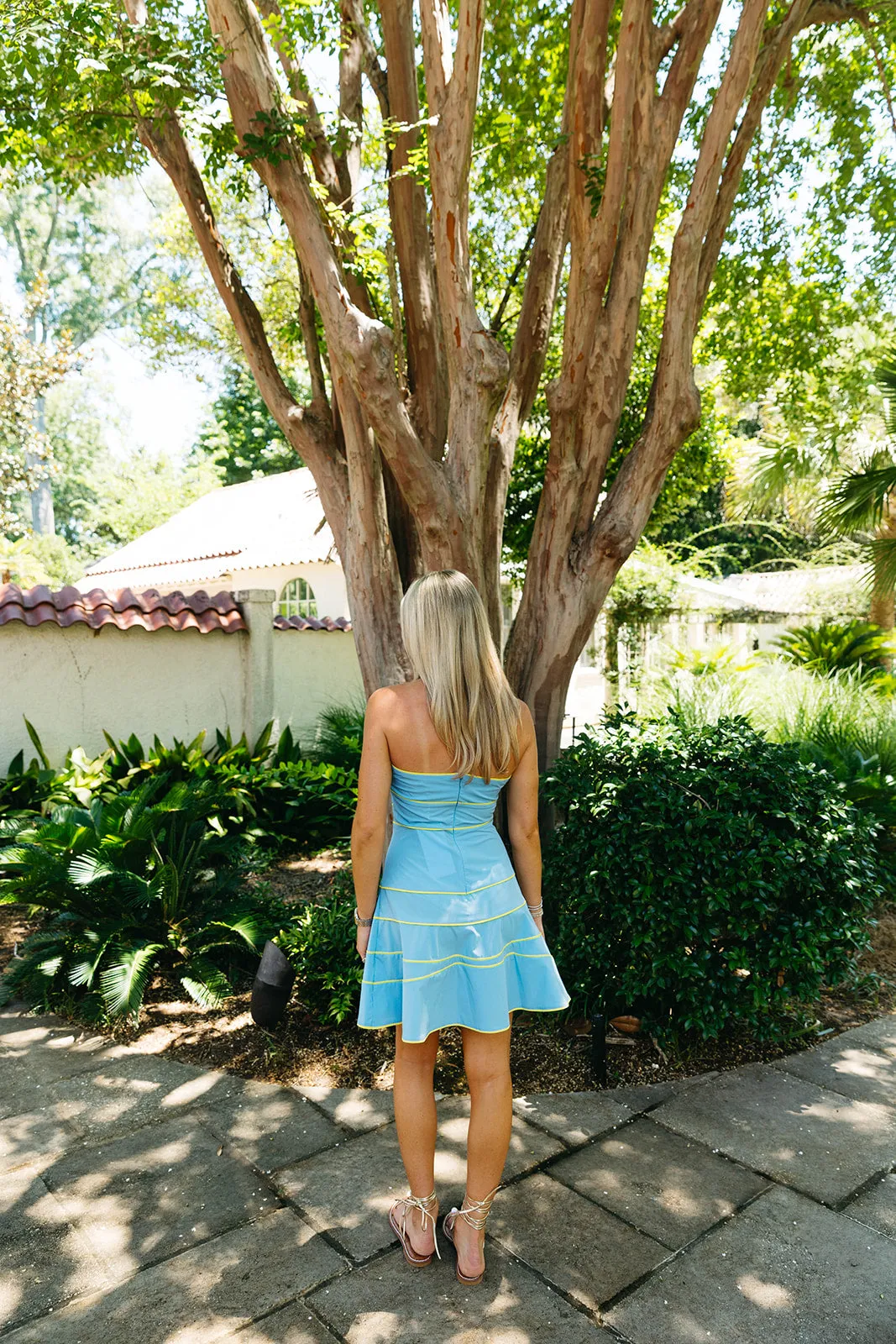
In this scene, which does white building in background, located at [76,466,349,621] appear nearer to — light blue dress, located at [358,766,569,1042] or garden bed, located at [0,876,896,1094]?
garden bed, located at [0,876,896,1094]

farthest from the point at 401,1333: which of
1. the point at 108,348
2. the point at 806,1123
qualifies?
the point at 108,348

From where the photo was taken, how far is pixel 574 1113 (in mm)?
3523

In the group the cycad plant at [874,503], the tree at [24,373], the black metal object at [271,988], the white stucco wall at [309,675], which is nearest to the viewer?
the black metal object at [271,988]

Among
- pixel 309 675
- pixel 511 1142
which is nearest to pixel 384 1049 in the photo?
pixel 511 1142

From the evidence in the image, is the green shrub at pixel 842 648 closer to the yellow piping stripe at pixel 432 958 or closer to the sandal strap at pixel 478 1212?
the yellow piping stripe at pixel 432 958

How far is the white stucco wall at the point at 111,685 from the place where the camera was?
7281 mm

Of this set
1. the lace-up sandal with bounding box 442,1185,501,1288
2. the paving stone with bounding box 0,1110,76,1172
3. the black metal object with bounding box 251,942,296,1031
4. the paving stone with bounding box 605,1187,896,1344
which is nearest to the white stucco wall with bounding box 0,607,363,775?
the black metal object with bounding box 251,942,296,1031

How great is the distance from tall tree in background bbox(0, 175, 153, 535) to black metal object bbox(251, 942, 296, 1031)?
3586 cm

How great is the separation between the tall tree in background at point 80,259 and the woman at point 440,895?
122ft

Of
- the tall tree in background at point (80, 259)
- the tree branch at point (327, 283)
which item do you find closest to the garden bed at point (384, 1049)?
the tree branch at point (327, 283)

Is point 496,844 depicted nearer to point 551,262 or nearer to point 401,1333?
point 401,1333

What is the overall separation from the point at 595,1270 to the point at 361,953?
44.2 inches

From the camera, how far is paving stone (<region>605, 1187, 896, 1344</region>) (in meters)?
2.38

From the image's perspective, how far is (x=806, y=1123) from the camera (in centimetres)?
345
